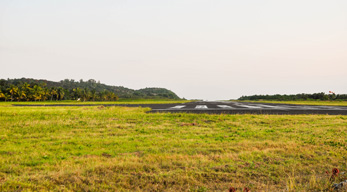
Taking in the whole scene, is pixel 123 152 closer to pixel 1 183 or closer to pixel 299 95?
pixel 1 183

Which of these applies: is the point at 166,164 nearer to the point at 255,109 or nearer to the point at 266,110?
the point at 266,110

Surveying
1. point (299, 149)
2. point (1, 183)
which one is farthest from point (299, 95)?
point (1, 183)

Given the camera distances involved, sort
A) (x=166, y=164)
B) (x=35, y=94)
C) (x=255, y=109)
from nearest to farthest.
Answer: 1. (x=166, y=164)
2. (x=255, y=109)
3. (x=35, y=94)

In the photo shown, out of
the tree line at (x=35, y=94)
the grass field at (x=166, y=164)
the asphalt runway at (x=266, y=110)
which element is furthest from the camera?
the tree line at (x=35, y=94)

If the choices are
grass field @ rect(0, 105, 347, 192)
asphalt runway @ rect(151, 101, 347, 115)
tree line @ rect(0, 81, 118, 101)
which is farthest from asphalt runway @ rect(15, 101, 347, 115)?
tree line @ rect(0, 81, 118, 101)

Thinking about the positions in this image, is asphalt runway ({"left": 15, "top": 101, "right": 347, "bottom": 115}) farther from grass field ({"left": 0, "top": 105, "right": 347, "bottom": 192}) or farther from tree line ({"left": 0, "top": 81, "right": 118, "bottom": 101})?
tree line ({"left": 0, "top": 81, "right": 118, "bottom": 101})

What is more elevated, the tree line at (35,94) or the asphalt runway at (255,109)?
the tree line at (35,94)

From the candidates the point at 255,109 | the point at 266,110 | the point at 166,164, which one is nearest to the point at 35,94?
the point at 255,109

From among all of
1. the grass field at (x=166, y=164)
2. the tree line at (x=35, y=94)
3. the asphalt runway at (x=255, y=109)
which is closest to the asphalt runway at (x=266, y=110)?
the asphalt runway at (x=255, y=109)


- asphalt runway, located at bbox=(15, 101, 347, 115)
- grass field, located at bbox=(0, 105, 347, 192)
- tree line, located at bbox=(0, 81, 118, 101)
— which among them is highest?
tree line, located at bbox=(0, 81, 118, 101)

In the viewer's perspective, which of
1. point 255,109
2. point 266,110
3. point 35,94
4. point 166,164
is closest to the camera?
point 166,164

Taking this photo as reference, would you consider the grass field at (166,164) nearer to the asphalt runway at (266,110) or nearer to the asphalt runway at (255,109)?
the asphalt runway at (266,110)

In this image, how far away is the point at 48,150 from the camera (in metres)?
12.7

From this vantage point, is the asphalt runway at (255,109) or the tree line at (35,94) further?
the tree line at (35,94)
